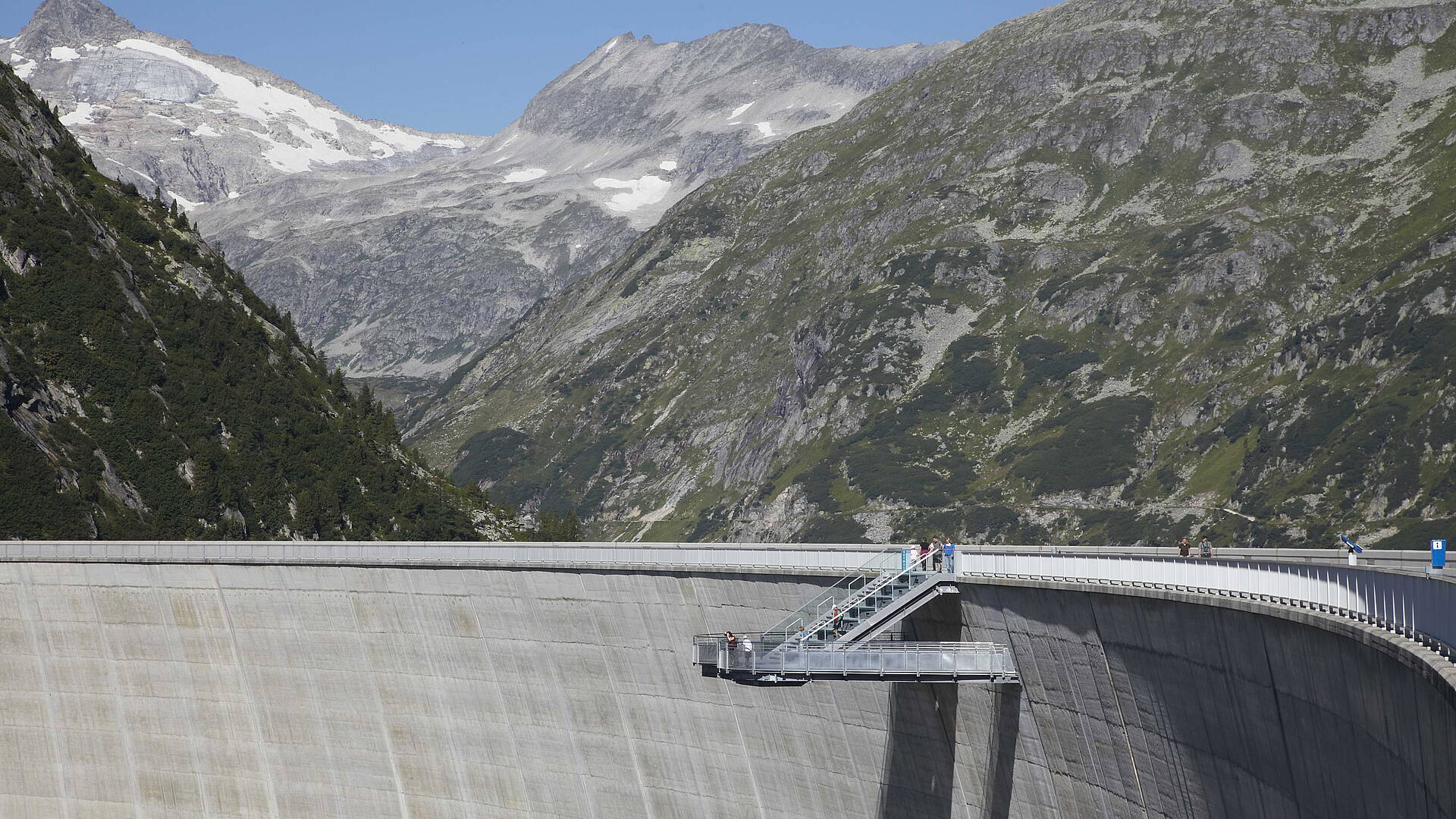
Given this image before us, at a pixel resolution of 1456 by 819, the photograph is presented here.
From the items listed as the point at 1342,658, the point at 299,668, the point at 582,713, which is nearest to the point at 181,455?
the point at 299,668

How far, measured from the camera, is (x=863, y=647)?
50.6 m

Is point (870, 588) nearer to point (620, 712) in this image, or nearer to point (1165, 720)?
point (1165, 720)

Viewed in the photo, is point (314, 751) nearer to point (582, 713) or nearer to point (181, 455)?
point (582, 713)

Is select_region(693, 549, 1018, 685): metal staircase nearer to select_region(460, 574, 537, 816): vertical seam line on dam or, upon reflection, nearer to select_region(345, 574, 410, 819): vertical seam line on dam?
select_region(460, 574, 537, 816): vertical seam line on dam

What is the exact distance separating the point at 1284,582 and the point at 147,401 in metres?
97.5

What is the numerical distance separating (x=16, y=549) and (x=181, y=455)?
35.6 meters

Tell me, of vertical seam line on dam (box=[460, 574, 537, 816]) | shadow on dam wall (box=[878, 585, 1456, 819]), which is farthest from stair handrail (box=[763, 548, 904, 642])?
vertical seam line on dam (box=[460, 574, 537, 816])

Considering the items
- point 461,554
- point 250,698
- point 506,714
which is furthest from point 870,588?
point 250,698

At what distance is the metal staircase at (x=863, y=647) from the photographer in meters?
49.2

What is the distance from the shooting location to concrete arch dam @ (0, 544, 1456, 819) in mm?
37750

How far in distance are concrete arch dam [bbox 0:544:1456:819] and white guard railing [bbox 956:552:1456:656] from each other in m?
0.70

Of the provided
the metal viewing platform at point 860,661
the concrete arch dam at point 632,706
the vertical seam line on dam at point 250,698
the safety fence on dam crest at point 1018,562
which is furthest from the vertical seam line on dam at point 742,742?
the vertical seam line on dam at point 250,698

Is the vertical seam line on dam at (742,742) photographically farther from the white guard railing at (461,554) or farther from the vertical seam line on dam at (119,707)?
the vertical seam line on dam at (119,707)

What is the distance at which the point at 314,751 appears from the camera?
78375 mm
